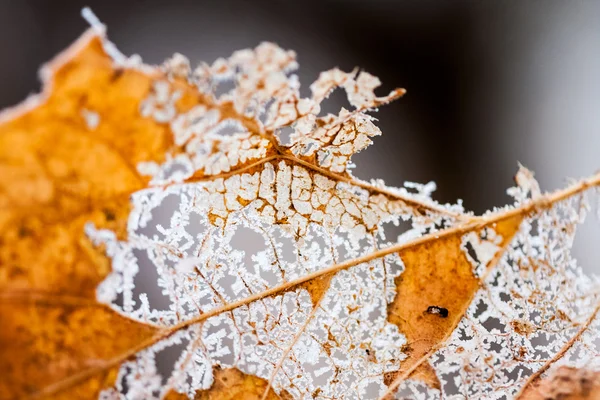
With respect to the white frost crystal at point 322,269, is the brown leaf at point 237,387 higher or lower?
lower

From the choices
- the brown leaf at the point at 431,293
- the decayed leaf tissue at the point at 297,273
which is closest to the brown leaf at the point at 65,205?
the decayed leaf tissue at the point at 297,273

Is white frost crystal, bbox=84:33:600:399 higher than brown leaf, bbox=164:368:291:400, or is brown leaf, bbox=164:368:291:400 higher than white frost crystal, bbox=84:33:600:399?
white frost crystal, bbox=84:33:600:399

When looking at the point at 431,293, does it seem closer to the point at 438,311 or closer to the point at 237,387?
the point at 438,311

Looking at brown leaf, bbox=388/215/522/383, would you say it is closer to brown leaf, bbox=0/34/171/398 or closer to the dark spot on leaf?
the dark spot on leaf

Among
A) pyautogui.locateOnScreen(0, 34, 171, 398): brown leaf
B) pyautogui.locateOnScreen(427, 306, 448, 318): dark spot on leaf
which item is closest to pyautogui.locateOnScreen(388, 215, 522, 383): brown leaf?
pyautogui.locateOnScreen(427, 306, 448, 318): dark spot on leaf

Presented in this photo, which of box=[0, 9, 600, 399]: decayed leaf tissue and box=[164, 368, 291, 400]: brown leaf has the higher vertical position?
box=[0, 9, 600, 399]: decayed leaf tissue

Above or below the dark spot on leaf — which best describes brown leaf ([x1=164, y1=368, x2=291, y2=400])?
below

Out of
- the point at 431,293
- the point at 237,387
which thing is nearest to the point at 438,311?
the point at 431,293

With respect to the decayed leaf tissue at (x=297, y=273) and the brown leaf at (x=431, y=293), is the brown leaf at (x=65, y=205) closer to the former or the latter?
the decayed leaf tissue at (x=297, y=273)

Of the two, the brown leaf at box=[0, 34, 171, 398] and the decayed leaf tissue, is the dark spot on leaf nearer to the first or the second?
the decayed leaf tissue
